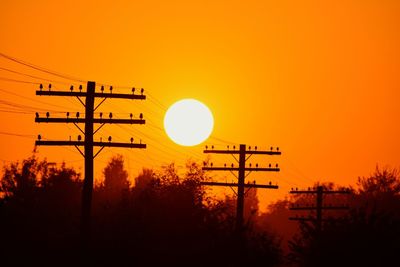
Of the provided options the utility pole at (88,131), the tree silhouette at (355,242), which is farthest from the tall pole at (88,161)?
the tree silhouette at (355,242)

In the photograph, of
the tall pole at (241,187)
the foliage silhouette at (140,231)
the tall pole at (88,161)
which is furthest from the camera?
the tall pole at (241,187)

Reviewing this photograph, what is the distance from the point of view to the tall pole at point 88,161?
4250 cm

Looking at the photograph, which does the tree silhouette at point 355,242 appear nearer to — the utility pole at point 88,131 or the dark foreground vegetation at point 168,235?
the dark foreground vegetation at point 168,235

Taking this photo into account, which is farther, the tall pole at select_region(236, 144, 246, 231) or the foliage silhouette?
the tall pole at select_region(236, 144, 246, 231)

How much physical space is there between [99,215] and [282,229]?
117255 mm

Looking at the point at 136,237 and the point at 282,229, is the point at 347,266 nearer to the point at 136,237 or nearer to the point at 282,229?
the point at 136,237

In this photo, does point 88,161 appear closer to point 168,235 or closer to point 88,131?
point 88,131

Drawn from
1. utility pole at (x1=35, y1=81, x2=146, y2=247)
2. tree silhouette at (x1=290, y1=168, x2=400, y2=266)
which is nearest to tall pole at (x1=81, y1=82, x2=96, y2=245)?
utility pole at (x1=35, y1=81, x2=146, y2=247)

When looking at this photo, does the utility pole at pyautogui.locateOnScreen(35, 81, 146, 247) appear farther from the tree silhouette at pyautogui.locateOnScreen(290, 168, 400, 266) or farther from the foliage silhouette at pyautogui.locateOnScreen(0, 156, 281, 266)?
the tree silhouette at pyautogui.locateOnScreen(290, 168, 400, 266)

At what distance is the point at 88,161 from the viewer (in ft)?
139

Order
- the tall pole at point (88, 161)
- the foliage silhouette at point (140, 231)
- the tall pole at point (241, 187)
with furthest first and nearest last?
the tall pole at point (241, 187), the foliage silhouette at point (140, 231), the tall pole at point (88, 161)

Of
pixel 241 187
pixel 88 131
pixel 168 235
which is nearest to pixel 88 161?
pixel 88 131

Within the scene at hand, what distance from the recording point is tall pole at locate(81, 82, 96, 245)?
42.5 m

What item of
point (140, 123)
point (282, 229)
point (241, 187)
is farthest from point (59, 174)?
point (282, 229)
